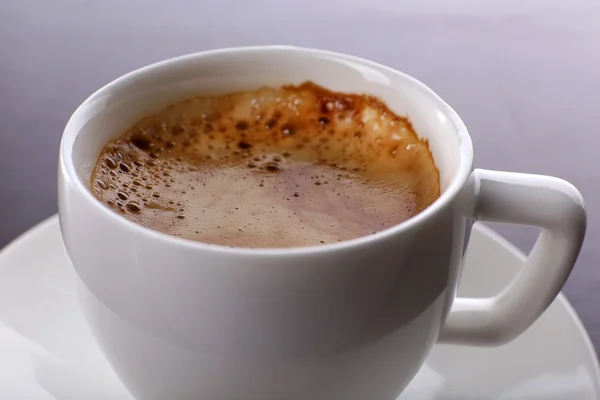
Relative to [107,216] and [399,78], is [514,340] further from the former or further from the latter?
[107,216]

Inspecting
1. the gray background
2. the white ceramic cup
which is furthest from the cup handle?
the gray background

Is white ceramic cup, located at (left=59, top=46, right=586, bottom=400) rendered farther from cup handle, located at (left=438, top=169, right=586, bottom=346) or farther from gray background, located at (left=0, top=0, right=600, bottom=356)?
gray background, located at (left=0, top=0, right=600, bottom=356)

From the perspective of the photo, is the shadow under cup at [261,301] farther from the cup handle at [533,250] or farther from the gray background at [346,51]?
the gray background at [346,51]

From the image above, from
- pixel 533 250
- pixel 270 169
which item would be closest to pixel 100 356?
pixel 270 169

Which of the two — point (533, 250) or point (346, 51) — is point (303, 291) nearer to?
point (533, 250)

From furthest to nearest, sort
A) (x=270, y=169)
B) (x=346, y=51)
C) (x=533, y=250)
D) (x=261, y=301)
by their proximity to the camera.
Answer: (x=346, y=51) → (x=270, y=169) → (x=533, y=250) → (x=261, y=301)

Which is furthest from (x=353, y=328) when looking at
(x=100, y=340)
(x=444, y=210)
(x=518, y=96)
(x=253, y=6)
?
(x=253, y=6)
